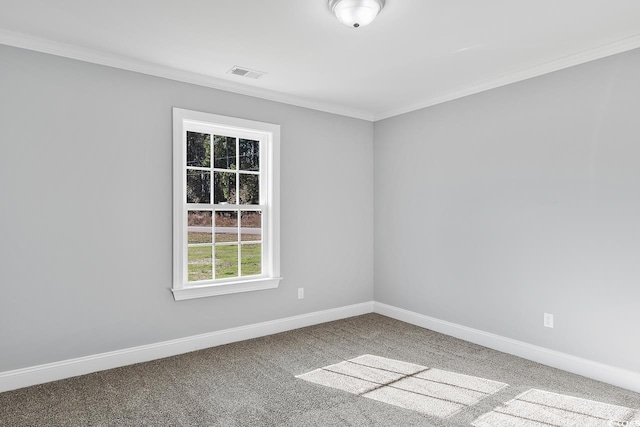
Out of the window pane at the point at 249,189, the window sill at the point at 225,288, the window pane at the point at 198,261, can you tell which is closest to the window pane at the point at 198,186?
the window pane at the point at 249,189

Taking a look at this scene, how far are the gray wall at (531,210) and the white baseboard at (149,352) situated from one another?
1224 mm

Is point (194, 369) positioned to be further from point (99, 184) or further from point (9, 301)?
point (99, 184)

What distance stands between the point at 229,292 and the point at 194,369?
32.2 inches

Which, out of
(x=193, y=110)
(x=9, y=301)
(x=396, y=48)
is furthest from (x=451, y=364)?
(x=9, y=301)

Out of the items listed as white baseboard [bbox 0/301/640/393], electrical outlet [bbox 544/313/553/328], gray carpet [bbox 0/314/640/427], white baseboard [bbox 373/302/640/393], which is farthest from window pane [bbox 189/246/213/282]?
electrical outlet [bbox 544/313/553/328]

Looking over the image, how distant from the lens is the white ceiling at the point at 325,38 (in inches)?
94.6

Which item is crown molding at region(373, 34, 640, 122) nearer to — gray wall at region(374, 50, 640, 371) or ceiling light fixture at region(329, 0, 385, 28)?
gray wall at region(374, 50, 640, 371)

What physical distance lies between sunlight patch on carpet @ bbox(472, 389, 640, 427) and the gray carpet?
0.5 inches

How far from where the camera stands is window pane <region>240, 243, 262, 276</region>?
4.05 meters

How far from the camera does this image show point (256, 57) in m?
3.18

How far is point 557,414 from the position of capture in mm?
2463

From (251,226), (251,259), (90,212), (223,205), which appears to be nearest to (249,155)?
(223,205)

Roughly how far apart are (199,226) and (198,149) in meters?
0.76

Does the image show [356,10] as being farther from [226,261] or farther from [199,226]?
[226,261]
